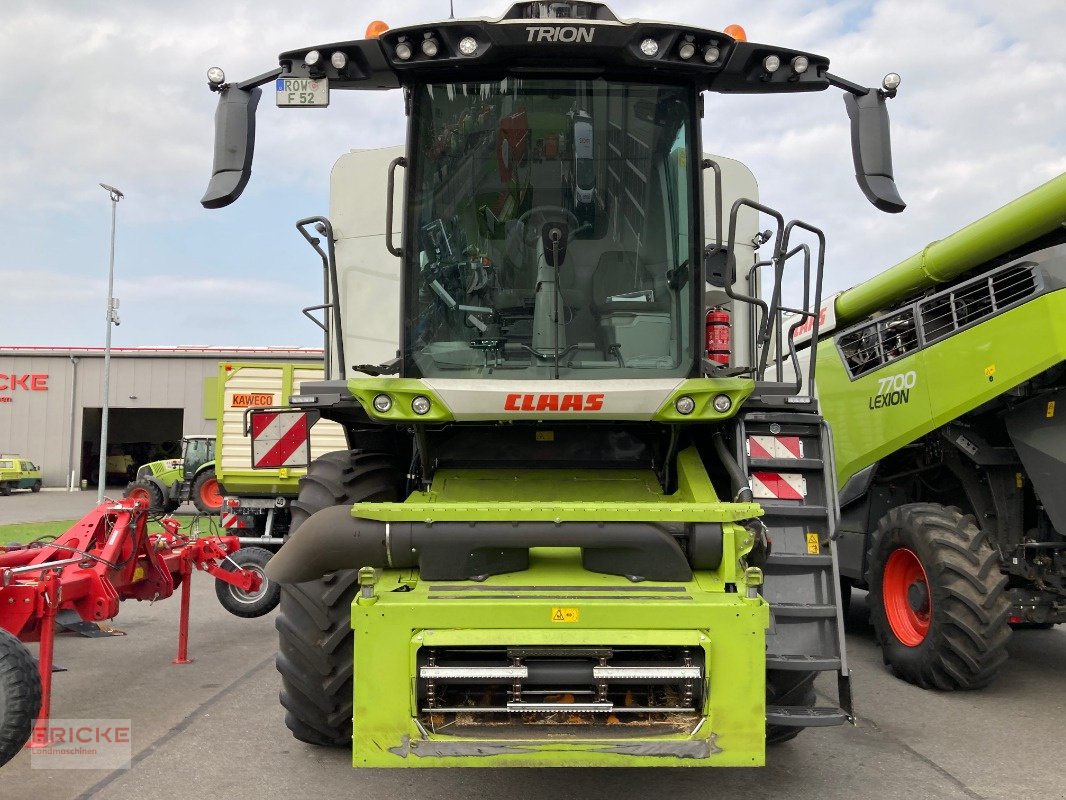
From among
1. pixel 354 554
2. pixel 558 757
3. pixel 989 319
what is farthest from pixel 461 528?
pixel 989 319

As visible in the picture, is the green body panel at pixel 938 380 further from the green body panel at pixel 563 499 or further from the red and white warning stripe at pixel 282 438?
the red and white warning stripe at pixel 282 438

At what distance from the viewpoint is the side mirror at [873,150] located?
4094 millimetres

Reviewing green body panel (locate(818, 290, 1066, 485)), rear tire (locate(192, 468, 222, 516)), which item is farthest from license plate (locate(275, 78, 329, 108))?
rear tire (locate(192, 468, 222, 516))

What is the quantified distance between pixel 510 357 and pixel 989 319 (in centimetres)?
344

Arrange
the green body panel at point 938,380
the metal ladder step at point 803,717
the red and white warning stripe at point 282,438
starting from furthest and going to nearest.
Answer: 1. the red and white warning stripe at point 282,438
2. the green body panel at point 938,380
3. the metal ladder step at point 803,717

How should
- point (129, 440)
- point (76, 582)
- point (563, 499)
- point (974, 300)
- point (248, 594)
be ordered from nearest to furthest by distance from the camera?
1. point (563, 499)
2. point (76, 582)
3. point (974, 300)
4. point (248, 594)
5. point (129, 440)

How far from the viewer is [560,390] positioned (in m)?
3.99

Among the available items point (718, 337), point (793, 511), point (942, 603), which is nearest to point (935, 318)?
point (942, 603)

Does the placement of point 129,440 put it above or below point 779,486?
above

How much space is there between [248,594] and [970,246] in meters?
6.36

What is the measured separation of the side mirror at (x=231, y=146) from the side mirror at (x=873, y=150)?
2.70 m

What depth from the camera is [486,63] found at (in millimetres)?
4098

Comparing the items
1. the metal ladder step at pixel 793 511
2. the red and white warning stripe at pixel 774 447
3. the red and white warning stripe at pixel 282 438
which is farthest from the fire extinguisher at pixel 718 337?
the red and white warning stripe at pixel 282 438

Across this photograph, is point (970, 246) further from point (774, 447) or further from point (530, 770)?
point (530, 770)
